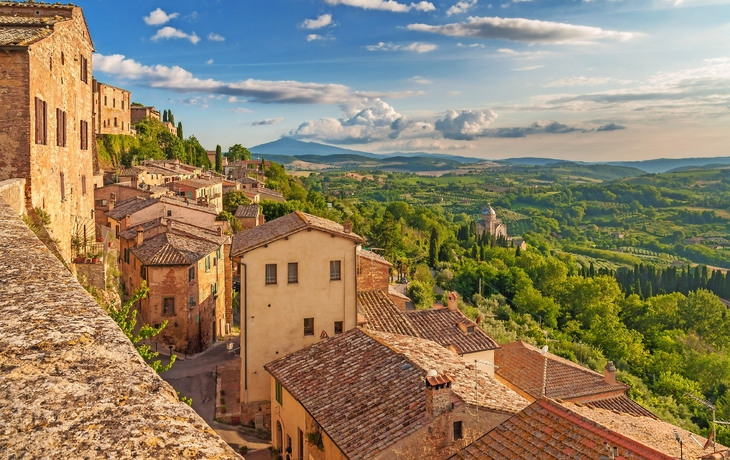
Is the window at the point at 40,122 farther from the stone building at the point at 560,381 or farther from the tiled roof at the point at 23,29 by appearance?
the stone building at the point at 560,381

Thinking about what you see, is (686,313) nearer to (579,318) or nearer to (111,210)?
(579,318)

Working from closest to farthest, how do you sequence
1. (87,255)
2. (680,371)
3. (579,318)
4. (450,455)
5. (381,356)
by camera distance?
(450,455), (381,356), (87,255), (680,371), (579,318)

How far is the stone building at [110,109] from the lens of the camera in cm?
6938

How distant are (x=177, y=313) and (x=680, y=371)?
40.8 m

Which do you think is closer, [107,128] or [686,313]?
[686,313]

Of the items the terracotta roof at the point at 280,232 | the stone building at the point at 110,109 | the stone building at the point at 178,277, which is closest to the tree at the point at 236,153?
the stone building at the point at 110,109

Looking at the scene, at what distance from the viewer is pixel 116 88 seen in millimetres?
75938

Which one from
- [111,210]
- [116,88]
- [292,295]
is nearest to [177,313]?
[292,295]

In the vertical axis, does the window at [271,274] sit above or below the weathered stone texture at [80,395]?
below

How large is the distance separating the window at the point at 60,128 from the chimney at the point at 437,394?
12.1 meters

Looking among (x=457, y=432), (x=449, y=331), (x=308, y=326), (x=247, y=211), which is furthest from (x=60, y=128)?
(x=247, y=211)

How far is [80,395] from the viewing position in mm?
2656

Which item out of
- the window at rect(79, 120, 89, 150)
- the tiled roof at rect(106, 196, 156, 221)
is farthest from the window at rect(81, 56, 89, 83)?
the tiled roof at rect(106, 196, 156, 221)

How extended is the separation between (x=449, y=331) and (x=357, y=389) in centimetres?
987
